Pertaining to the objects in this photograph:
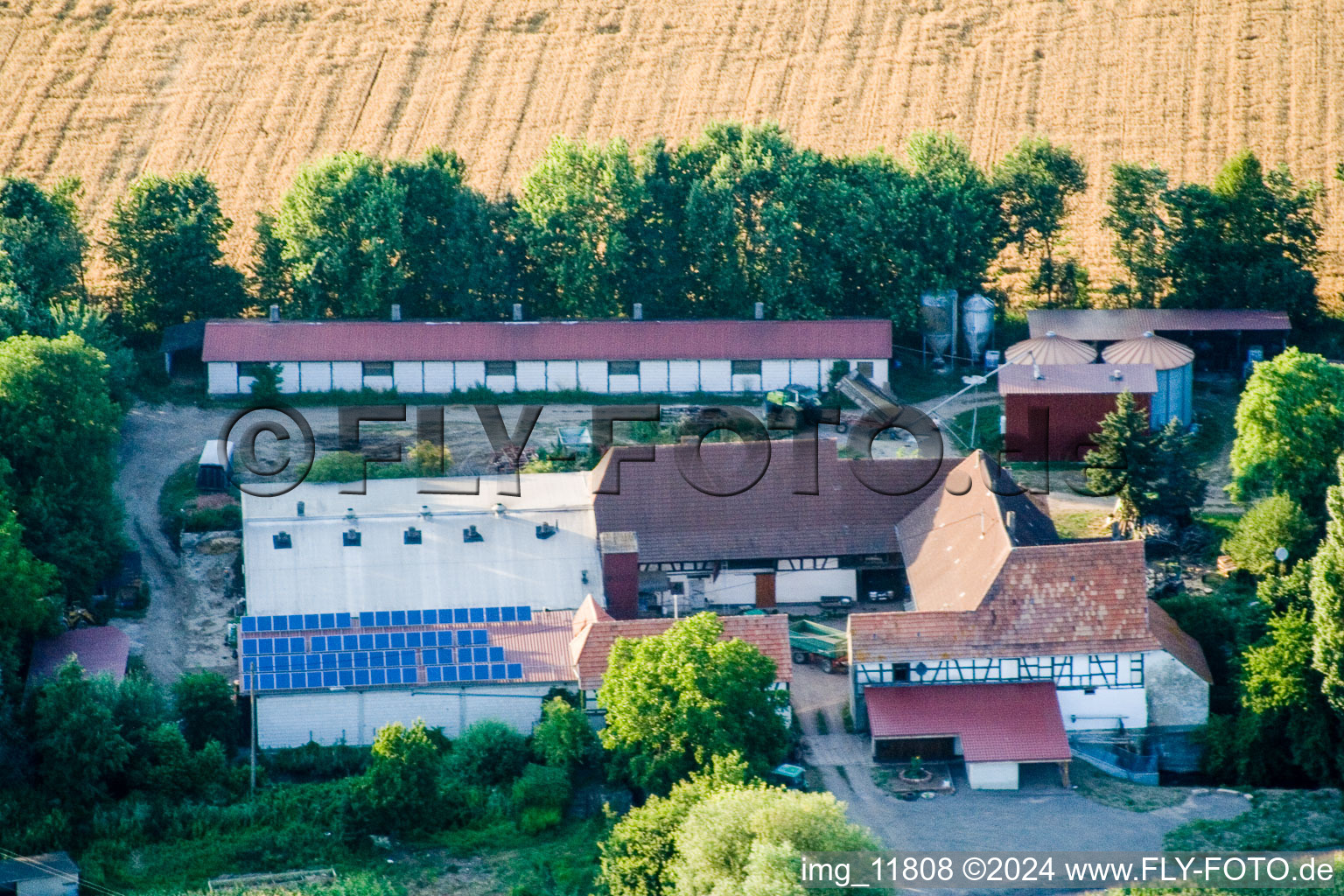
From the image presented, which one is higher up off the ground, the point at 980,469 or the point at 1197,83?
the point at 1197,83

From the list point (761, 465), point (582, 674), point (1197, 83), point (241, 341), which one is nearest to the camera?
point (582, 674)

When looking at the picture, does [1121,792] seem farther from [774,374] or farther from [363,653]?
[774,374]

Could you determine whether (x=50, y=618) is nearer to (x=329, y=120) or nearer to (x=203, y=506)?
(x=203, y=506)

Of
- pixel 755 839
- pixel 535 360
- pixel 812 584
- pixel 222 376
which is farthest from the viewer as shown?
pixel 222 376

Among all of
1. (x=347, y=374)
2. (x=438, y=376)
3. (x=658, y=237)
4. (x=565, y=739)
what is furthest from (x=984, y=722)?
(x=347, y=374)

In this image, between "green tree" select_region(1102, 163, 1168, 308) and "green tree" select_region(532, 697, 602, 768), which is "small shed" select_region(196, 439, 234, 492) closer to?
"green tree" select_region(532, 697, 602, 768)

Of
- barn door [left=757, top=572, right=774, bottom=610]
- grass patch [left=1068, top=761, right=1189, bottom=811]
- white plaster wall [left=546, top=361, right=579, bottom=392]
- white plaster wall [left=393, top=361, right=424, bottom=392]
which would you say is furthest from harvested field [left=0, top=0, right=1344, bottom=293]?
grass patch [left=1068, top=761, right=1189, bottom=811]

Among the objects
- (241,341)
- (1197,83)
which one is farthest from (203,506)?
(1197,83)
